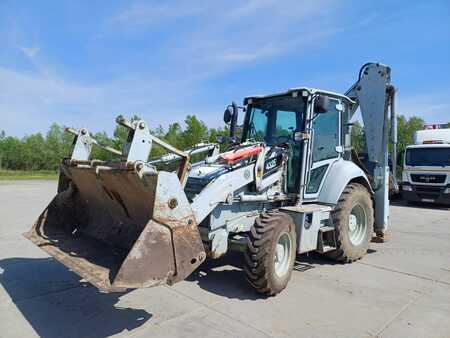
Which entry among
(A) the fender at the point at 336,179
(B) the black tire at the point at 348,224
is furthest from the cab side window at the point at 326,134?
(B) the black tire at the point at 348,224

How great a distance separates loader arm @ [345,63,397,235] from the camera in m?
6.88

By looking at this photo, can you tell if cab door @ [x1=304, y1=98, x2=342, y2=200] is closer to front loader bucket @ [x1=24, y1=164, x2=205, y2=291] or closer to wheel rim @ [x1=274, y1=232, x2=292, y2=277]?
wheel rim @ [x1=274, y1=232, x2=292, y2=277]

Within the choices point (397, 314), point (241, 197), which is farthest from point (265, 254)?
point (397, 314)

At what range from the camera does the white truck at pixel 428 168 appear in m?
13.9

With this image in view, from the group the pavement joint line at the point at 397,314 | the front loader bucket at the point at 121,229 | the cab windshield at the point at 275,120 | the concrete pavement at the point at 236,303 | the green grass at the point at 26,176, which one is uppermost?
the cab windshield at the point at 275,120

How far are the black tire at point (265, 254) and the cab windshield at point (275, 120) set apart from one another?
1.65 m

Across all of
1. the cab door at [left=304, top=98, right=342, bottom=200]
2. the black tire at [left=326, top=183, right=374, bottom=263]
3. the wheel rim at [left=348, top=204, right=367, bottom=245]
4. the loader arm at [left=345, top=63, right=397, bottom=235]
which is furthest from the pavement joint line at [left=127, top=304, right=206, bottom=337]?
the loader arm at [left=345, top=63, right=397, bottom=235]

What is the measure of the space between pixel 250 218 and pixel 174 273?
5.83 feet

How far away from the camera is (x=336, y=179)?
19.3ft

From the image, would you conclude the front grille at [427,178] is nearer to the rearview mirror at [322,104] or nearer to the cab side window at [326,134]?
the cab side window at [326,134]

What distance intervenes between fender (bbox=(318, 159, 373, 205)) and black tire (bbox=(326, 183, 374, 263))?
18cm

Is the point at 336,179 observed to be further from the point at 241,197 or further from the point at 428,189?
the point at 428,189

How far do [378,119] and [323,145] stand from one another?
164cm

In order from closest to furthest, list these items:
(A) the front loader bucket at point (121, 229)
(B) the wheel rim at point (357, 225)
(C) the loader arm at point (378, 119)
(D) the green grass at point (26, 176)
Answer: (A) the front loader bucket at point (121, 229) → (B) the wheel rim at point (357, 225) → (C) the loader arm at point (378, 119) → (D) the green grass at point (26, 176)
